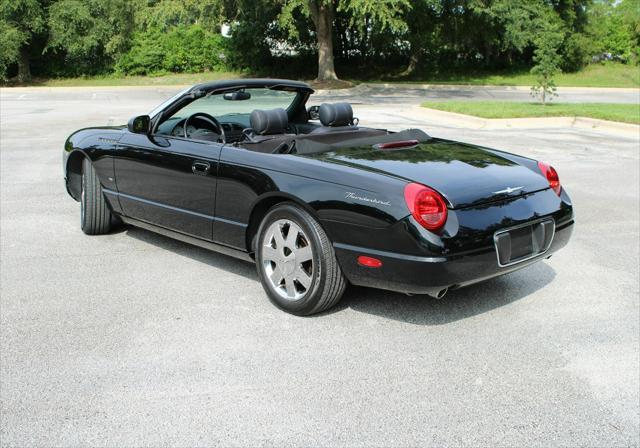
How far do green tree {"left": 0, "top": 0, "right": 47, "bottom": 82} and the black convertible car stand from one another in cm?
3255

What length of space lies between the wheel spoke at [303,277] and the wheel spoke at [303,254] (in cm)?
6

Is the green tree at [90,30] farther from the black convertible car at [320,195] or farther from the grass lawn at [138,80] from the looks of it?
the black convertible car at [320,195]

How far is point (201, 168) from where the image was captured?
496 cm

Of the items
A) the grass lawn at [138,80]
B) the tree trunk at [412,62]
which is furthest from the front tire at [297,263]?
the tree trunk at [412,62]

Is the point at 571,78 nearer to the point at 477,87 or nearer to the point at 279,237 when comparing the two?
the point at 477,87

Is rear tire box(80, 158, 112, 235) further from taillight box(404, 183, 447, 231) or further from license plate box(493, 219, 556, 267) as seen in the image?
license plate box(493, 219, 556, 267)

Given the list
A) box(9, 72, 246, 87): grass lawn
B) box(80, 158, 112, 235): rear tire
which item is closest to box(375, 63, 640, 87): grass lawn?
box(9, 72, 246, 87): grass lawn

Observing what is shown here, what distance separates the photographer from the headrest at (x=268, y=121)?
5.10 meters

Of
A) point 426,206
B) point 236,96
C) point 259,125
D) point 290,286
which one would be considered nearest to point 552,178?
point 426,206

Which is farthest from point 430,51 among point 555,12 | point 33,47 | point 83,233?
point 83,233

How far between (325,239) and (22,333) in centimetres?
187

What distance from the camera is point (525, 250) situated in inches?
169

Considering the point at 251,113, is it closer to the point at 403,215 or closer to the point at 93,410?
the point at 403,215

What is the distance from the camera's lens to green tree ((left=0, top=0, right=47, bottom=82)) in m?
34.7
